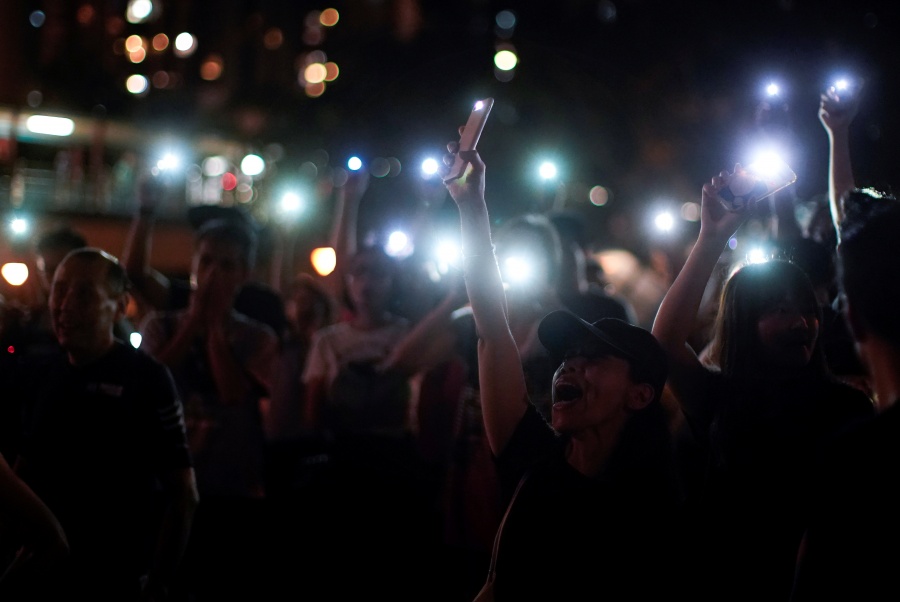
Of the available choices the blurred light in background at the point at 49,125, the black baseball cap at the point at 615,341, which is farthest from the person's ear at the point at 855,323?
the blurred light in background at the point at 49,125

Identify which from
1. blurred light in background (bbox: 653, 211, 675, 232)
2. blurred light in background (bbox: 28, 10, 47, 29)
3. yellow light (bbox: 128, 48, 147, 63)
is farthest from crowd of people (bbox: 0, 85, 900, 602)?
yellow light (bbox: 128, 48, 147, 63)

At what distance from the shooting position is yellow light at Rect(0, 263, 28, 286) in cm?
587

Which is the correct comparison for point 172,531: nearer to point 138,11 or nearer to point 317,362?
point 317,362

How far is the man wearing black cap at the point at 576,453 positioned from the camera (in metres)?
2.70

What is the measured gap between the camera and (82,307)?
402 centimetres

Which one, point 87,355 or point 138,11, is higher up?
point 138,11

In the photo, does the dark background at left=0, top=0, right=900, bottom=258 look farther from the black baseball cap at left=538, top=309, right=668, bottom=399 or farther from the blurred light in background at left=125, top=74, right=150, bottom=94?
the black baseball cap at left=538, top=309, right=668, bottom=399

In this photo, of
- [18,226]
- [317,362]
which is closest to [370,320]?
[317,362]

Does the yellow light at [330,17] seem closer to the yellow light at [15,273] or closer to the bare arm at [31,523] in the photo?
the yellow light at [15,273]

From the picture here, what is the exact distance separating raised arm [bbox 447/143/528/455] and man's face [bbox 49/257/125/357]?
Result: 170 cm

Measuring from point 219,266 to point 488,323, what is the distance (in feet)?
8.66

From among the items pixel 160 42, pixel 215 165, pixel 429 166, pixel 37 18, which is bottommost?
pixel 429 166

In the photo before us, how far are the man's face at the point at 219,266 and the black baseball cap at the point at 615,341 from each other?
2775 millimetres

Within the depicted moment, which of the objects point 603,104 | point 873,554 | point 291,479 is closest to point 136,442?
point 291,479
